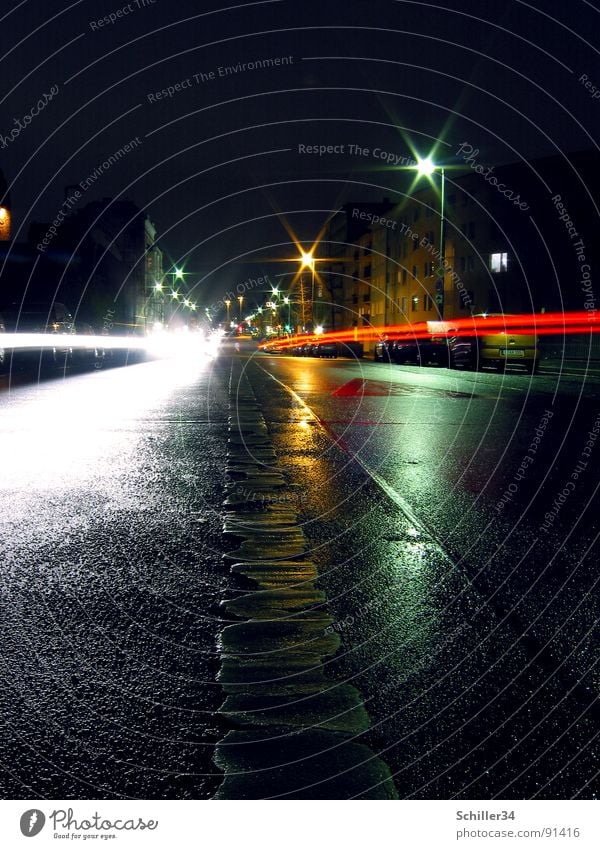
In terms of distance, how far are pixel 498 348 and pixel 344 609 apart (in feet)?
93.6

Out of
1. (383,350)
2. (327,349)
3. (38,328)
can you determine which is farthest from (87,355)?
(327,349)

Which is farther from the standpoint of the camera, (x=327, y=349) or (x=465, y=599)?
(x=327, y=349)

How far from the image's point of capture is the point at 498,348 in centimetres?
3170

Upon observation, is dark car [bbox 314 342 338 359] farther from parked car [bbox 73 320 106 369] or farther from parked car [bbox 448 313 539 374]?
parked car [bbox 73 320 106 369]

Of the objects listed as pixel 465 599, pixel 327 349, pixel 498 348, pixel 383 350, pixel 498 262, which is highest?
pixel 498 262

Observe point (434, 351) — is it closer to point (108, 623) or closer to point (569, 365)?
point (569, 365)

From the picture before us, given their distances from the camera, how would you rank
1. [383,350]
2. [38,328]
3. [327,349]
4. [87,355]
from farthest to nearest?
[327,349] < [383,350] < [87,355] < [38,328]

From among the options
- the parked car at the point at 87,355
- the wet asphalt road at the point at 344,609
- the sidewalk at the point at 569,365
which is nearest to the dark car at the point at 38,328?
the parked car at the point at 87,355

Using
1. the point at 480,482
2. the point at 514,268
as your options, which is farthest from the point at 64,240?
the point at 480,482

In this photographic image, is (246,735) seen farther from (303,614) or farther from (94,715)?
(303,614)

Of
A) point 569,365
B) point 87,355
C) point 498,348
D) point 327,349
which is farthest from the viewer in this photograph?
point 327,349

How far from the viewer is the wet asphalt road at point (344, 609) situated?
108 inches

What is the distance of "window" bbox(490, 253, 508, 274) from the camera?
58.9 metres

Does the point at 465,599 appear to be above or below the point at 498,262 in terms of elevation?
below
